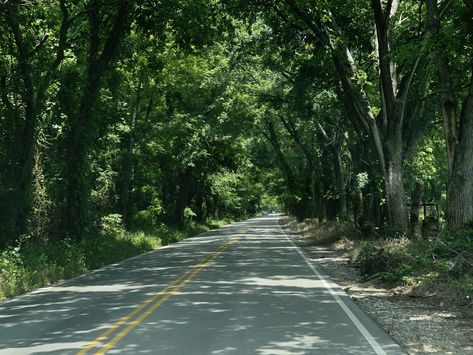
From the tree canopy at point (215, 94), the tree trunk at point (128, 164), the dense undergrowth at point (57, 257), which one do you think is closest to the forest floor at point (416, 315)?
the tree canopy at point (215, 94)

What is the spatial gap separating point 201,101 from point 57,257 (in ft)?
69.2

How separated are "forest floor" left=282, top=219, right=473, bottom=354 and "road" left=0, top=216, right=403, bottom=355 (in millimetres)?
310

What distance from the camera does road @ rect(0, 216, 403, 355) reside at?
7.16m

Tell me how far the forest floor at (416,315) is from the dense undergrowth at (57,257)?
7.73m

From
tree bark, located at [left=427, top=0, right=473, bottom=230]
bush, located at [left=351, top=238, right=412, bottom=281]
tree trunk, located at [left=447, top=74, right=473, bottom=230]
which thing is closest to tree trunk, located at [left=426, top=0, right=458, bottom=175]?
tree bark, located at [left=427, top=0, right=473, bottom=230]

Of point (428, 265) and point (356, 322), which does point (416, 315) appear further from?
point (428, 265)

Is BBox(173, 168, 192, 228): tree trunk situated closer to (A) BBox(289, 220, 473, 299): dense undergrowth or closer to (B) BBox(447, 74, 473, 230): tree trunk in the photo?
(A) BBox(289, 220, 473, 299): dense undergrowth

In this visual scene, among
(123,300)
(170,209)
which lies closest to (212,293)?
(123,300)

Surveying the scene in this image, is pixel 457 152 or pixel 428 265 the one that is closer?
pixel 428 265

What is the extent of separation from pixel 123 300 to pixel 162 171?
29686 mm

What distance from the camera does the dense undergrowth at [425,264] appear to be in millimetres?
10836

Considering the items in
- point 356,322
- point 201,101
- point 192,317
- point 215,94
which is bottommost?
point 356,322

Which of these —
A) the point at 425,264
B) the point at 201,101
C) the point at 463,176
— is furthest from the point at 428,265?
the point at 201,101

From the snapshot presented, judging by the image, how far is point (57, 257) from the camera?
54.7 ft
